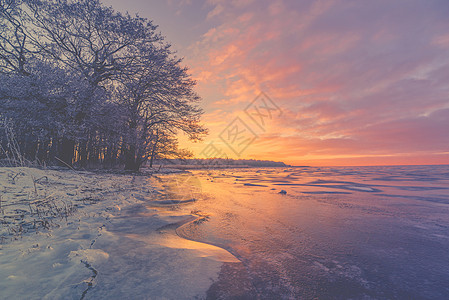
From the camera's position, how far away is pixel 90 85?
991cm

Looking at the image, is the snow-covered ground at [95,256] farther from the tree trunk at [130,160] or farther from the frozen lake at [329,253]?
the tree trunk at [130,160]

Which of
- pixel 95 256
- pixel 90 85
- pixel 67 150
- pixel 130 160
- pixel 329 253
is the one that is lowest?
pixel 329 253

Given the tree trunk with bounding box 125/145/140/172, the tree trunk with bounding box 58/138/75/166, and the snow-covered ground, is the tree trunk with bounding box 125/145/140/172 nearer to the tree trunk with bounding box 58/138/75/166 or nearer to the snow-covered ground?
the tree trunk with bounding box 58/138/75/166

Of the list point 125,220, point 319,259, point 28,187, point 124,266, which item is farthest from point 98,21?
point 319,259

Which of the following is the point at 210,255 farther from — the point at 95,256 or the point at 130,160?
the point at 130,160

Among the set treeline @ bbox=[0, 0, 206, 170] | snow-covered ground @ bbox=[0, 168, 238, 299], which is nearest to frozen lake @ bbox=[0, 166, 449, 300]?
snow-covered ground @ bbox=[0, 168, 238, 299]

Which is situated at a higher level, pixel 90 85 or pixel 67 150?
pixel 90 85

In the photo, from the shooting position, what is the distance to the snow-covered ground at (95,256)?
1259 millimetres

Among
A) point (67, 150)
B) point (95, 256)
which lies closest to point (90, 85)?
point (67, 150)

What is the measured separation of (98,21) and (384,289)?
1489 centimetres

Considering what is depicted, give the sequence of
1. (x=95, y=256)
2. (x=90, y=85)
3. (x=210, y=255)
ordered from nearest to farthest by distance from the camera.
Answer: (x=95, y=256) → (x=210, y=255) → (x=90, y=85)

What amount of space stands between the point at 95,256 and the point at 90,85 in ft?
36.5

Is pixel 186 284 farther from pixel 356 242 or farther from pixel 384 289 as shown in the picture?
pixel 356 242

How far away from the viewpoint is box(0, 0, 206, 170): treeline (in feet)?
28.9
